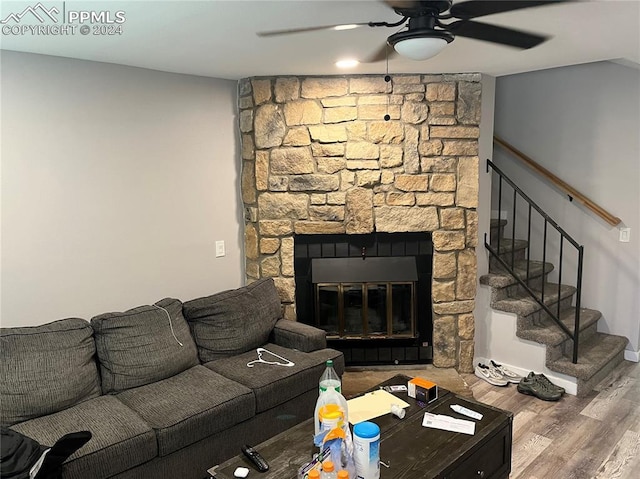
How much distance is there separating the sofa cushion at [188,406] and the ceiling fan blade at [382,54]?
203 cm

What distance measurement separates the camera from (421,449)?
2.11 m

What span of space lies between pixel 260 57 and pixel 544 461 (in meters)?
2.85

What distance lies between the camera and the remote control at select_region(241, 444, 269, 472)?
2.00m

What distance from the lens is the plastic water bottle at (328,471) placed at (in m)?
1.75

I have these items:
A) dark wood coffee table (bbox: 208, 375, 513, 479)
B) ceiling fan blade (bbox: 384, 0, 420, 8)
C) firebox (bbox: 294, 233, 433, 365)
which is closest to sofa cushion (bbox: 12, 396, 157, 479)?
dark wood coffee table (bbox: 208, 375, 513, 479)

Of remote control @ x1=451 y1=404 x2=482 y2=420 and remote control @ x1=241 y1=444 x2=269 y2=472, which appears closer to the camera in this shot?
remote control @ x1=241 y1=444 x2=269 y2=472

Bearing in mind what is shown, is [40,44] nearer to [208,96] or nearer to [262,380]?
[208,96]

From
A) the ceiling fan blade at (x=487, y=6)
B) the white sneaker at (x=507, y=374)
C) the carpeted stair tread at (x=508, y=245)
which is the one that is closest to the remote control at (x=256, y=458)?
the ceiling fan blade at (x=487, y=6)

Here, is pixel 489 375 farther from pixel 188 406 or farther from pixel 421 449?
pixel 188 406

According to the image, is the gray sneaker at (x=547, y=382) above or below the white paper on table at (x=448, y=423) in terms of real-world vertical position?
below

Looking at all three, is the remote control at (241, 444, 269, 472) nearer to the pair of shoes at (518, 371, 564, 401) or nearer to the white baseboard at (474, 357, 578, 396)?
the pair of shoes at (518, 371, 564, 401)

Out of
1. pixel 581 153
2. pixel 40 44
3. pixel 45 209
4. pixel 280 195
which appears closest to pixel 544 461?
pixel 280 195

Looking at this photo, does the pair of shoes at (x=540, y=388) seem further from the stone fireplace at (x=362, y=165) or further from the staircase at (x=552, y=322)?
the stone fireplace at (x=362, y=165)

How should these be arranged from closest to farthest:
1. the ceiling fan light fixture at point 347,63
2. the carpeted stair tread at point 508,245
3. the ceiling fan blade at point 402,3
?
the ceiling fan blade at point 402,3
the ceiling fan light fixture at point 347,63
the carpeted stair tread at point 508,245
